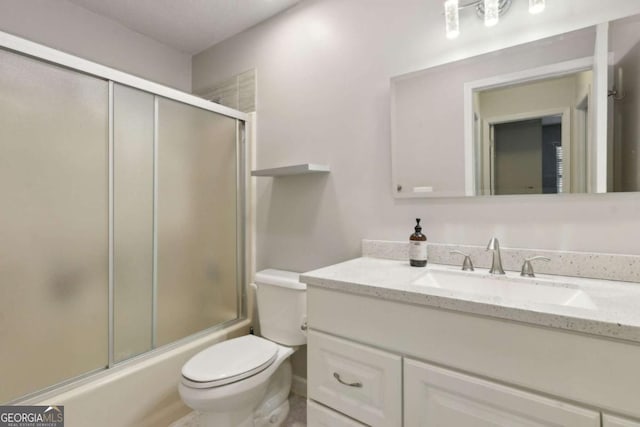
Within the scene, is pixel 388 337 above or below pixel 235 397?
above

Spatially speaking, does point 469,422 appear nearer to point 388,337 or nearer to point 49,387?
point 388,337

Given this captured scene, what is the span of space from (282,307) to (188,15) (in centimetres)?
193

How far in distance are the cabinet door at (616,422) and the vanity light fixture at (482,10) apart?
1287mm

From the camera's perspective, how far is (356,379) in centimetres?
98

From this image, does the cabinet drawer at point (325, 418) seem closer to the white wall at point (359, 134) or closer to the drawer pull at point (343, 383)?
the drawer pull at point (343, 383)

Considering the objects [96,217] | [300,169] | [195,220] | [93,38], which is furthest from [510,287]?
[93,38]

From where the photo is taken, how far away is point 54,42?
1.75m

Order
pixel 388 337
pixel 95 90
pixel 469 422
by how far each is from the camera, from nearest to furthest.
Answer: pixel 469 422 → pixel 388 337 → pixel 95 90

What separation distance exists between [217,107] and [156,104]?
38cm

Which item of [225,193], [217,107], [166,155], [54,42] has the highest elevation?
[54,42]

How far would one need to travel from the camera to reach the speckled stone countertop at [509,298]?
0.65 metres

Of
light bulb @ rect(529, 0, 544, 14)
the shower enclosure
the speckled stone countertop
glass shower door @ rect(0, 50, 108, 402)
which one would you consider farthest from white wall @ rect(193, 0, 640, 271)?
glass shower door @ rect(0, 50, 108, 402)

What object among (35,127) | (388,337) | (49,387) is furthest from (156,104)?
(388,337)

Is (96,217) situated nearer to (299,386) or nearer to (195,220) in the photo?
(195,220)
